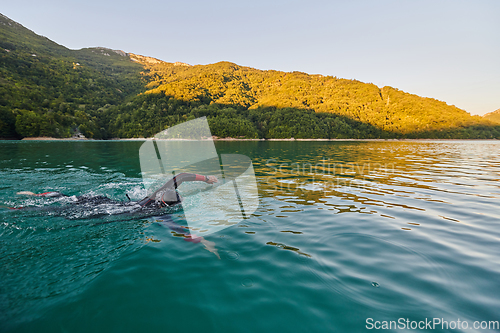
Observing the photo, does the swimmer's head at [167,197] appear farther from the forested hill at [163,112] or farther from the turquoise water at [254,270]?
the forested hill at [163,112]

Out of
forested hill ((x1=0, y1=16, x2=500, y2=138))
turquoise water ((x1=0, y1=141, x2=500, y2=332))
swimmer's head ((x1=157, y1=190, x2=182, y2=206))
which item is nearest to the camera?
turquoise water ((x1=0, y1=141, x2=500, y2=332))

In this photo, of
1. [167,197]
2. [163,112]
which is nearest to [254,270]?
[167,197]

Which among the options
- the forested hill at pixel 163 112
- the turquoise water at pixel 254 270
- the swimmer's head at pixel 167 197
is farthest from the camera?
the forested hill at pixel 163 112

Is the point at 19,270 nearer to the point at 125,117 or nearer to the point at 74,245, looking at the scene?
the point at 74,245

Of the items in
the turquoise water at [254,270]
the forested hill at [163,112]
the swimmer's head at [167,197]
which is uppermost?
the forested hill at [163,112]

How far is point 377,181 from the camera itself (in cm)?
1207

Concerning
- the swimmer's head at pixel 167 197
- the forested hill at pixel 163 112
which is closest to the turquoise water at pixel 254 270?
the swimmer's head at pixel 167 197

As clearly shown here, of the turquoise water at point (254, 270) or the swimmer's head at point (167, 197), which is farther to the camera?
the swimmer's head at point (167, 197)

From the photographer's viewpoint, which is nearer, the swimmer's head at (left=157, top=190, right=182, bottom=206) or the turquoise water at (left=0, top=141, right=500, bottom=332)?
the turquoise water at (left=0, top=141, right=500, bottom=332)

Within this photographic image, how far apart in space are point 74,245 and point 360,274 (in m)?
5.87

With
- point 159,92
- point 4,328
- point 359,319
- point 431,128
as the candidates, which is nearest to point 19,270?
point 4,328

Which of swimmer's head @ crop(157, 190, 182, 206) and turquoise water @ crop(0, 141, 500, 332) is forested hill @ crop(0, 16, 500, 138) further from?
turquoise water @ crop(0, 141, 500, 332)

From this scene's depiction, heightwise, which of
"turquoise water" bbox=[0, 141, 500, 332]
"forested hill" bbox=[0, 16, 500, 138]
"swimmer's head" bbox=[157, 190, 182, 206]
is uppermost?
"forested hill" bbox=[0, 16, 500, 138]

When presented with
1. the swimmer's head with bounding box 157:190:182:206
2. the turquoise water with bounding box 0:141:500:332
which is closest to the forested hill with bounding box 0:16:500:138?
the swimmer's head with bounding box 157:190:182:206
